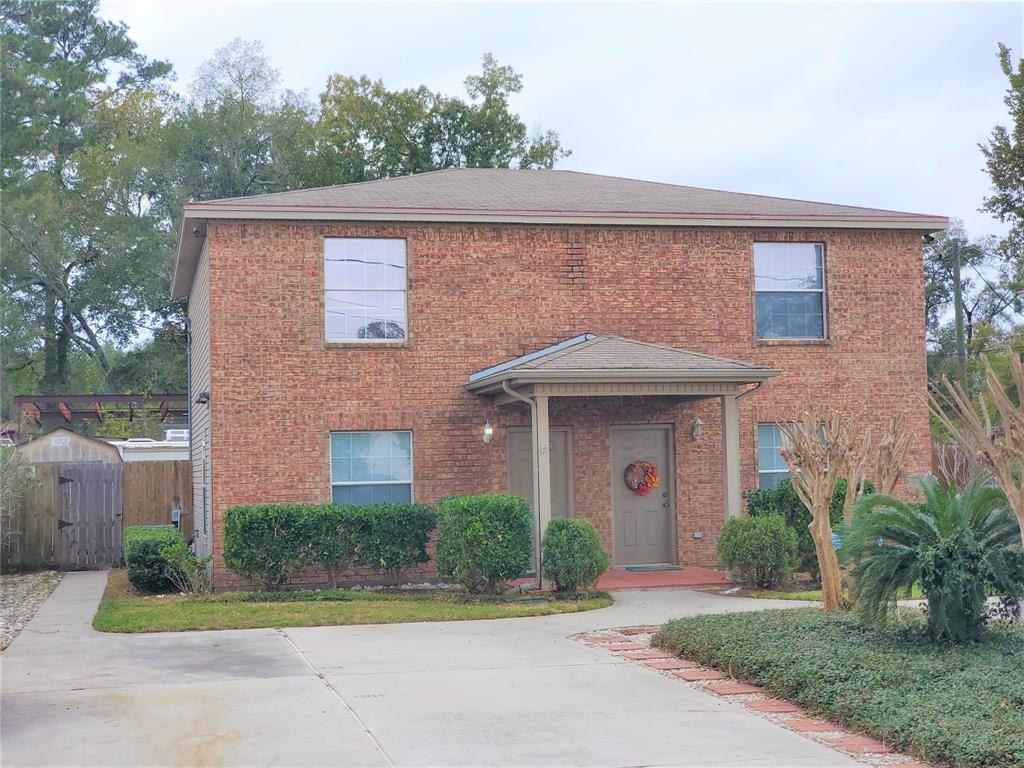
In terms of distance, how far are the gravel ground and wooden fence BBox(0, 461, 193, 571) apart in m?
0.43

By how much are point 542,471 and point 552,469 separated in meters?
2.04

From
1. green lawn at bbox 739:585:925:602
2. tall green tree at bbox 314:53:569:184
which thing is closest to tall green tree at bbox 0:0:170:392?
tall green tree at bbox 314:53:569:184

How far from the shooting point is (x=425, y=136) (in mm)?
36531

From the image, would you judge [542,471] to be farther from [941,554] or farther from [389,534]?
[941,554]

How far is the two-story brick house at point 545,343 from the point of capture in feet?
49.6

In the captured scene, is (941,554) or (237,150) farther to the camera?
(237,150)

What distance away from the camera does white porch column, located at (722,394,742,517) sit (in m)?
14.8

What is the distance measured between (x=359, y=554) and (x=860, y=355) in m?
8.09

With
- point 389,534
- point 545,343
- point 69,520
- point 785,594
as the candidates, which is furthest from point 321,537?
point 69,520


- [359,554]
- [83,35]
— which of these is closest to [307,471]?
[359,554]

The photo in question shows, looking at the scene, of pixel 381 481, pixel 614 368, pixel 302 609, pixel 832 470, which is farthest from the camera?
pixel 381 481

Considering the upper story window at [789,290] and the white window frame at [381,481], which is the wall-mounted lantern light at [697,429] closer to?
the upper story window at [789,290]

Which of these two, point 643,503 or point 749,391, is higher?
point 749,391

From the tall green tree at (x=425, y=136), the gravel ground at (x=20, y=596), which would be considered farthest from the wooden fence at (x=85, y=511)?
the tall green tree at (x=425, y=136)
